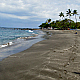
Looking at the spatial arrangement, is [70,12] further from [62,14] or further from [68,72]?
[68,72]

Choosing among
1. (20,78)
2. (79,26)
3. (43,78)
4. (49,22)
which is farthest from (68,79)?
(49,22)

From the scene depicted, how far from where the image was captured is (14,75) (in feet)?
13.2

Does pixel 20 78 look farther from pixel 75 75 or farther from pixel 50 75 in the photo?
pixel 75 75

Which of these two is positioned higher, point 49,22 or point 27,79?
point 49,22

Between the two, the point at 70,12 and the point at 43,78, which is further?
the point at 70,12

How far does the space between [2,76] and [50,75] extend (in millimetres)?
1741

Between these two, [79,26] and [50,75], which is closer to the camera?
[50,75]

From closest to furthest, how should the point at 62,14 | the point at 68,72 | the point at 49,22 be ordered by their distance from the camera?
the point at 68,72, the point at 62,14, the point at 49,22

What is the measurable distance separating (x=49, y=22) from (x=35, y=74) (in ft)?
461

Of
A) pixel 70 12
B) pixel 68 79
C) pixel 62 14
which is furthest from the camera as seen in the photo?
pixel 62 14

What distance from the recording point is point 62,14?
9725 cm

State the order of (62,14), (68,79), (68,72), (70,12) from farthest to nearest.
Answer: (62,14) → (70,12) → (68,72) → (68,79)

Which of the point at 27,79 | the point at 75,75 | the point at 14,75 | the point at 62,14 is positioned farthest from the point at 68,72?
the point at 62,14

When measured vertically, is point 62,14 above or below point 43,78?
above
